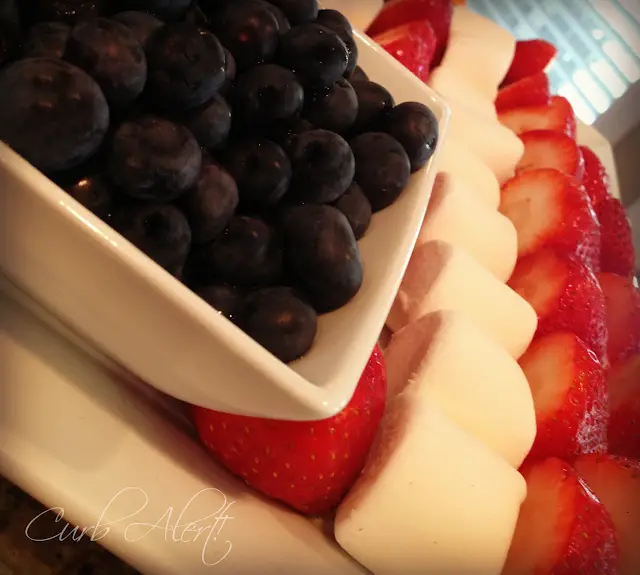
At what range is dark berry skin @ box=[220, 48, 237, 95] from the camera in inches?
21.7

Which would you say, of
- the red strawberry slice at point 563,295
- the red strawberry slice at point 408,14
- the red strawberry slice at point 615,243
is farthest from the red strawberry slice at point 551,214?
the red strawberry slice at point 408,14

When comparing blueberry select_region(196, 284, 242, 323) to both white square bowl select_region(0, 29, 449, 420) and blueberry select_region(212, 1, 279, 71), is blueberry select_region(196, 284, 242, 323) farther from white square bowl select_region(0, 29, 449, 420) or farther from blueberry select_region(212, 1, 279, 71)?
blueberry select_region(212, 1, 279, 71)

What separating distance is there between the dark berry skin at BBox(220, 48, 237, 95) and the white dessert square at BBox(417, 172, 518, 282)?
0.49 meters

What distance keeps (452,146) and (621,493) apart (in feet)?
2.09

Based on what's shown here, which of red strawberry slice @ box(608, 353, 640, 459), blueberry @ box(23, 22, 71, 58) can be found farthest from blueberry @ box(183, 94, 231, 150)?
red strawberry slice @ box(608, 353, 640, 459)

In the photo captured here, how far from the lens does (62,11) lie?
508mm

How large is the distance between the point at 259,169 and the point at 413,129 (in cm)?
22

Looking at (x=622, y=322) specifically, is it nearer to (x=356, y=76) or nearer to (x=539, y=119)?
(x=539, y=119)

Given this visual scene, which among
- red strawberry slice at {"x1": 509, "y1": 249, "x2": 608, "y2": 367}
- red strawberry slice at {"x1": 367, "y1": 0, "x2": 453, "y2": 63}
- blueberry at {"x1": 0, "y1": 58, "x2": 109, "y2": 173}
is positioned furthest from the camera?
red strawberry slice at {"x1": 367, "y1": 0, "x2": 453, "y2": 63}

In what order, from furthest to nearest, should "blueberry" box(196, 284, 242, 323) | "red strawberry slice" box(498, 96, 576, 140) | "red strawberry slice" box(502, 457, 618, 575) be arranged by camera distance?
1. "red strawberry slice" box(498, 96, 576, 140)
2. "red strawberry slice" box(502, 457, 618, 575)
3. "blueberry" box(196, 284, 242, 323)

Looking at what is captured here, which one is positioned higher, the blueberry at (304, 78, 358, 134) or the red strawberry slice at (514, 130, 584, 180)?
the blueberry at (304, 78, 358, 134)

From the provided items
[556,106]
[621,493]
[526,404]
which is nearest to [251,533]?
[526,404]

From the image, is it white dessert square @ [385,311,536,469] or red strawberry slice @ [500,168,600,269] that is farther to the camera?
red strawberry slice @ [500,168,600,269]

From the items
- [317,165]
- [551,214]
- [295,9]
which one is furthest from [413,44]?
[317,165]
